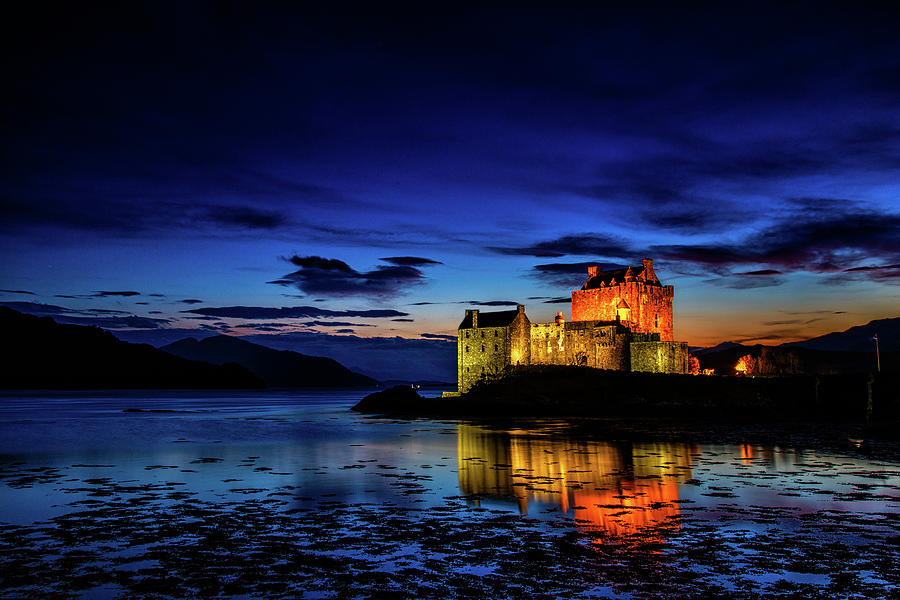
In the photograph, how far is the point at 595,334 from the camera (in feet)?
235

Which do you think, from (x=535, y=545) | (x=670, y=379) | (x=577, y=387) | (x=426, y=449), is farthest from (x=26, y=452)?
(x=670, y=379)

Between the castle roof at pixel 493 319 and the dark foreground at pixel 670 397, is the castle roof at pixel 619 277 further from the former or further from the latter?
the dark foreground at pixel 670 397

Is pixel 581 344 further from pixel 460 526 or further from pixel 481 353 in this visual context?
pixel 460 526

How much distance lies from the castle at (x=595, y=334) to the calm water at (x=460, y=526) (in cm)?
4204

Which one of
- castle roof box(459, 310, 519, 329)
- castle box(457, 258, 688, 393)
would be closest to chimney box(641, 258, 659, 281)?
castle box(457, 258, 688, 393)

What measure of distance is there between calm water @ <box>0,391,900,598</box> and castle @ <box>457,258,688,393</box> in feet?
138

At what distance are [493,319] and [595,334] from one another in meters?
11.0

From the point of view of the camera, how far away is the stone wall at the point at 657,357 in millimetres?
68375

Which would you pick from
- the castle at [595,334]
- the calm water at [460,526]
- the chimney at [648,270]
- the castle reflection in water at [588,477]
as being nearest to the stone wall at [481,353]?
the castle at [595,334]

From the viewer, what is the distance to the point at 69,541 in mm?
12359

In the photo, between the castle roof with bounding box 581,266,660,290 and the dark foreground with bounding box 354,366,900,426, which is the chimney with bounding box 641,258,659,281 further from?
the dark foreground with bounding box 354,366,900,426

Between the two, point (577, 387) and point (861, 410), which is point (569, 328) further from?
point (861, 410)

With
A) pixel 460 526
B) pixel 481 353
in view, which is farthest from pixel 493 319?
pixel 460 526

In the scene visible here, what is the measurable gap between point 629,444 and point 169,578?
2501 cm
